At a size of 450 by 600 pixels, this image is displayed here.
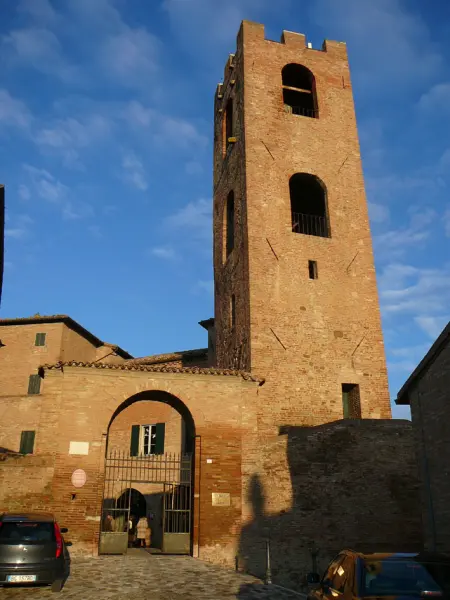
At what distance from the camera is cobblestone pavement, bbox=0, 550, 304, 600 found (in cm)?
971

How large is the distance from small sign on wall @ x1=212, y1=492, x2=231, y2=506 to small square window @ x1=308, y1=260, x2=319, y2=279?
871cm

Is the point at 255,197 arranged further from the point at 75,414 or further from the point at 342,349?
the point at 75,414

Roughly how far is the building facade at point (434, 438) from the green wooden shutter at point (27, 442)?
18581mm

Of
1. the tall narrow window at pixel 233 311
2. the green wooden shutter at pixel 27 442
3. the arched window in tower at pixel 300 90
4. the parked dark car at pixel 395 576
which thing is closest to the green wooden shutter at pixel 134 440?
the green wooden shutter at pixel 27 442

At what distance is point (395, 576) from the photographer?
5.07 metres

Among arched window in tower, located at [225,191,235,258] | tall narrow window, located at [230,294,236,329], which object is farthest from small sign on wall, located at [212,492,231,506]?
arched window in tower, located at [225,191,235,258]

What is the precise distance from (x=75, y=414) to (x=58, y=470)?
1.56m

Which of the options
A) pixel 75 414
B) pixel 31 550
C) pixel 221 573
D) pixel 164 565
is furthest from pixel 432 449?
pixel 75 414

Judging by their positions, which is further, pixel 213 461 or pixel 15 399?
pixel 15 399

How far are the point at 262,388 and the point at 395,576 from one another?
1319 cm

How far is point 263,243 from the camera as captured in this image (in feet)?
67.1

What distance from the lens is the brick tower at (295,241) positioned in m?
19.1

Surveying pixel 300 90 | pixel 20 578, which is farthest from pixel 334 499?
pixel 300 90

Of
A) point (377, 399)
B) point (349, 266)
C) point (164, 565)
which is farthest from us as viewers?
point (349, 266)
